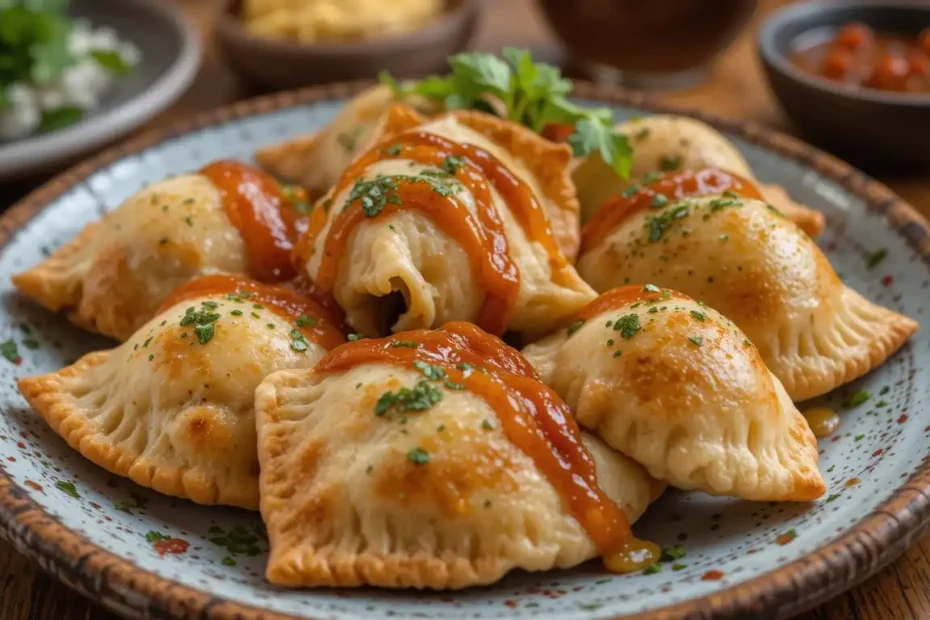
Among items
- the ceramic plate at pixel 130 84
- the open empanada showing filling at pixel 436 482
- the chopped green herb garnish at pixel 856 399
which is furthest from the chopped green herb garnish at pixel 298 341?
the ceramic plate at pixel 130 84

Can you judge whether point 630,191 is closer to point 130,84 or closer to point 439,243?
point 439,243

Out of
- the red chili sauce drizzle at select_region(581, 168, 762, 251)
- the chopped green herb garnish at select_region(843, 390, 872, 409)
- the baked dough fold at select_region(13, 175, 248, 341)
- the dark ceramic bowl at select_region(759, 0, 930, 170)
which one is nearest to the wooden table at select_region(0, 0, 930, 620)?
the dark ceramic bowl at select_region(759, 0, 930, 170)

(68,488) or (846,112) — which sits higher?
(68,488)

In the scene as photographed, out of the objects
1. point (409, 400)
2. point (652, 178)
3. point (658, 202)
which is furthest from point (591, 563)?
point (652, 178)

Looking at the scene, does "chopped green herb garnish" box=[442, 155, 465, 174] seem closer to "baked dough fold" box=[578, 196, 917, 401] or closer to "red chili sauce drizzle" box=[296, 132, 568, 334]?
"red chili sauce drizzle" box=[296, 132, 568, 334]

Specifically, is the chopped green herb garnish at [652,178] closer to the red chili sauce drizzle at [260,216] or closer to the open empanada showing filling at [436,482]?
the open empanada showing filling at [436,482]

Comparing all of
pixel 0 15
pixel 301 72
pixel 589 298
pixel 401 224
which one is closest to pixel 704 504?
pixel 589 298
